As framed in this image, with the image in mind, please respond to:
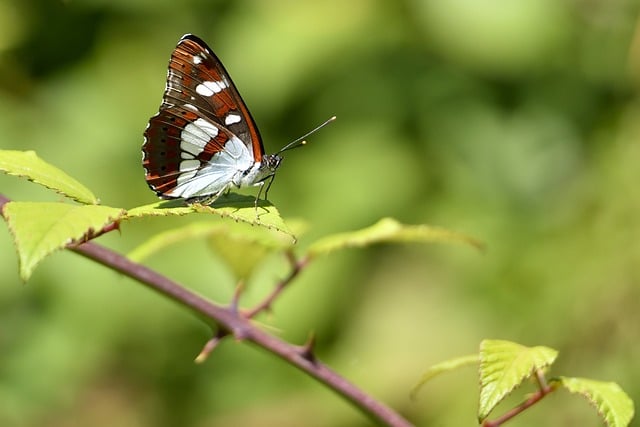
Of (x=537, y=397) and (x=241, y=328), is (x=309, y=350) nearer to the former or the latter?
(x=241, y=328)

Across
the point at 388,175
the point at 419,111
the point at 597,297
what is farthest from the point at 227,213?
the point at 419,111

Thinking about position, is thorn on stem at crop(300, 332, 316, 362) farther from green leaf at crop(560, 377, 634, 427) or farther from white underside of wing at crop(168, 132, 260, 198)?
white underside of wing at crop(168, 132, 260, 198)

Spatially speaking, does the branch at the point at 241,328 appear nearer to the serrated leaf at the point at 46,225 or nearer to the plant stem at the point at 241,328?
the plant stem at the point at 241,328

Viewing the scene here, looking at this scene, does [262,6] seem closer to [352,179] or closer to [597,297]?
[352,179]

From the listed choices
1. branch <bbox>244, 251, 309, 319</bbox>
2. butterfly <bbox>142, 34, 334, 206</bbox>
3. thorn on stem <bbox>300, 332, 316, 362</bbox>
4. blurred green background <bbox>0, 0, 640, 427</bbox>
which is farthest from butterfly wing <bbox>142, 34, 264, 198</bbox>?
blurred green background <bbox>0, 0, 640, 427</bbox>

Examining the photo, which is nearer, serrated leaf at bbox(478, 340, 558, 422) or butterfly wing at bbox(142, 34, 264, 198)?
serrated leaf at bbox(478, 340, 558, 422)

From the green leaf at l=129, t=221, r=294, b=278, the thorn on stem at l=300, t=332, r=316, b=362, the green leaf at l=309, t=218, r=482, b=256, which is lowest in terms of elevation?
the thorn on stem at l=300, t=332, r=316, b=362
